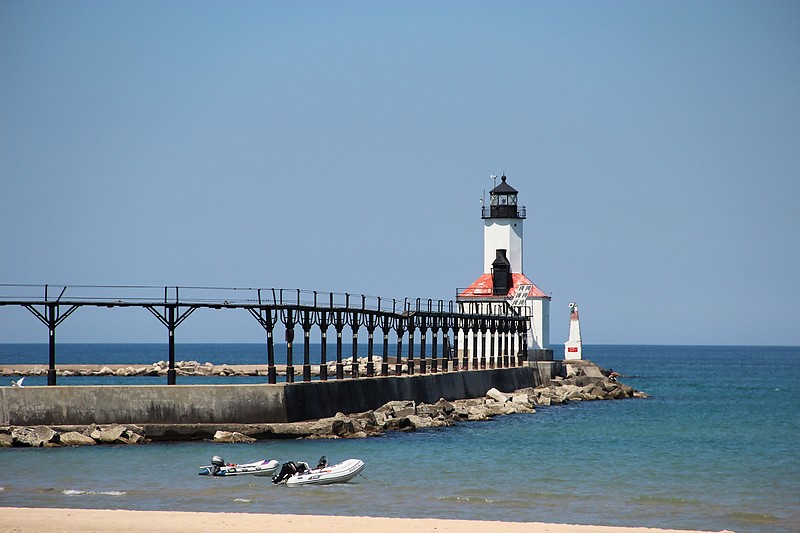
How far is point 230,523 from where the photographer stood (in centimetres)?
2448

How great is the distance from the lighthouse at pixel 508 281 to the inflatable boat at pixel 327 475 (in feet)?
148

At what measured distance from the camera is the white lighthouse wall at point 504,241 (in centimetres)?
8006

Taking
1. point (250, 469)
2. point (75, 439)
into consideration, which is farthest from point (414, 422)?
point (250, 469)

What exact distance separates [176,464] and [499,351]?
3969 cm

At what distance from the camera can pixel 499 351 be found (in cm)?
7262

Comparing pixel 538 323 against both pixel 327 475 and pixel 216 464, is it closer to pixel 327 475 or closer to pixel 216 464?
pixel 216 464

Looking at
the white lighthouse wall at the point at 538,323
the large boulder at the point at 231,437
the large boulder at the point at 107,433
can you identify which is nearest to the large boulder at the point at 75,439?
the large boulder at the point at 107,433

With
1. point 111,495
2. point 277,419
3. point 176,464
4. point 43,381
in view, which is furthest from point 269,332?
point 43,381

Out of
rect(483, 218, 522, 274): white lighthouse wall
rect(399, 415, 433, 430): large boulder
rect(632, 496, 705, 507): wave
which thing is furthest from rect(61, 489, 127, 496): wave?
rect(483, 218, 522, 274): white lighthouse wall

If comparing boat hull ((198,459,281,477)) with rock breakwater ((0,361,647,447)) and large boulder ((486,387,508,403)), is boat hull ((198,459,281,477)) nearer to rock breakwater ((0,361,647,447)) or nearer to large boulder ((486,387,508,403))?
rock breakwater ((0,361,647,447))

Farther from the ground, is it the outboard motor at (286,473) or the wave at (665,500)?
the outboard motor at (286,473)

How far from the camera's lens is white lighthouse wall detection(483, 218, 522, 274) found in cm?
8006

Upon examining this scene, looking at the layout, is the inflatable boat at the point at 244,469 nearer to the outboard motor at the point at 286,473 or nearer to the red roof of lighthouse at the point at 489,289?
the outboard motor at the point at 286,473

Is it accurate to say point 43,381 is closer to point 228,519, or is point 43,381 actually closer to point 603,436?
point 603,436
